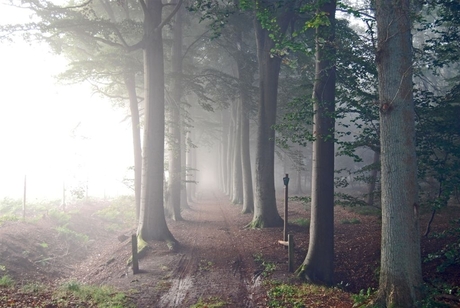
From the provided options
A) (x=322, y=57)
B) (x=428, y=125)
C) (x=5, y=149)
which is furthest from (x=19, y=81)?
(x=428, y=125)

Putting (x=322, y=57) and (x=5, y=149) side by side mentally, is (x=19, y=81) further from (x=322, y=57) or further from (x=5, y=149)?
(x=322, y=57)

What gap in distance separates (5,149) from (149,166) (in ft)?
96.5

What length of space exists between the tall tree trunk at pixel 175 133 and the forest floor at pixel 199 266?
243 centimetres

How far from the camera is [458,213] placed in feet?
45.3

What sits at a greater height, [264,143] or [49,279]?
[264,143]

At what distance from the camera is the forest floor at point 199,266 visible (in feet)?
25.9

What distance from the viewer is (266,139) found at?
16.5 m

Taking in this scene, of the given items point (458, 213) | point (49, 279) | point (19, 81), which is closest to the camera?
point (49, 279)

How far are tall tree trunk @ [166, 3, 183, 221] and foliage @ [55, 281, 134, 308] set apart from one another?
1057cm

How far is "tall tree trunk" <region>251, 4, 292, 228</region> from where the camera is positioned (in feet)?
52.7

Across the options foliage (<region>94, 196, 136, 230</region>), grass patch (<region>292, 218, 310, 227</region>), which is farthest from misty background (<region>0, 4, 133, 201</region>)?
grass patch (<region>292, 218, 310, 227</region>)

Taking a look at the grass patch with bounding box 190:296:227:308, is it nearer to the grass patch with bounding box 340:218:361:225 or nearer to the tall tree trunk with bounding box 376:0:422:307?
the tall tree trunk with bounding box 376:0:422:307

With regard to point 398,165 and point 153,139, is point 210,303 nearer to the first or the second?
point 398,165

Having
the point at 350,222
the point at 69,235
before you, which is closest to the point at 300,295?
the point at 350,222
